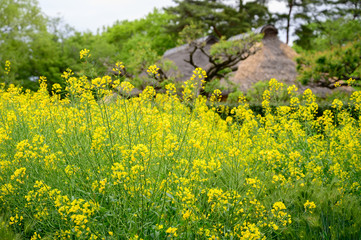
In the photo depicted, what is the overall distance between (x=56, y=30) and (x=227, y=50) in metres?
18.9

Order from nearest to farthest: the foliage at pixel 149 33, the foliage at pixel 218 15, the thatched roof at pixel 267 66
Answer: the thatched roof at pixel 267 66, the foliage at pixel 218 15, the foliage at pixel 149 33

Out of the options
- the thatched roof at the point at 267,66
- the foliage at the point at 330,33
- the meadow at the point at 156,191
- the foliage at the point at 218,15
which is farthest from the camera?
the foliage at the point at 218,15

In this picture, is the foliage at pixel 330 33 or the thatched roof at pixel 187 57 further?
the foliage at pixel 330 33

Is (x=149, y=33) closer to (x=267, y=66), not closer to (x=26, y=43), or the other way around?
(x=26, y=43)

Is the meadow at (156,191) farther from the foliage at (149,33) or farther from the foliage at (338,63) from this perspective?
the foliage at (149,33)

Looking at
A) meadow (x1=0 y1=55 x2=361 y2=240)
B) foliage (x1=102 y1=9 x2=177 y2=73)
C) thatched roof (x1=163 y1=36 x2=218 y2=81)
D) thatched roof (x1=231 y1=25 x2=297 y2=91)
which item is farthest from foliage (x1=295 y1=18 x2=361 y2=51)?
meadow (x1=0 y1=55 x2=361 y2=240)

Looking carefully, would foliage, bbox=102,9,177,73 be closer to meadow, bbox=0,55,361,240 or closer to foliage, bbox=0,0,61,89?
foliage, bbox=0,0,61,89

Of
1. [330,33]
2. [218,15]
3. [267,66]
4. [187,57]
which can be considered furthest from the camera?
[218,15]

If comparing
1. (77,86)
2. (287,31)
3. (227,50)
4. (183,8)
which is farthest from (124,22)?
(77,86)

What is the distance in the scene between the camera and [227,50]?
14031 millimetres

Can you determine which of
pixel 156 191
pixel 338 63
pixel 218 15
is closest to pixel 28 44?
pixel 218 15

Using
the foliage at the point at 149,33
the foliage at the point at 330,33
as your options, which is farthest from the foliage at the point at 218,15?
the foliage at the point at 330,33

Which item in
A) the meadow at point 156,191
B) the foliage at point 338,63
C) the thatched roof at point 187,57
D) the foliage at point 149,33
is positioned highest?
the foliage at point 149,33

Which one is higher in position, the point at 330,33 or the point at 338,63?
the point at 330,33
